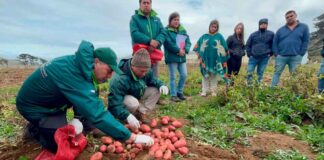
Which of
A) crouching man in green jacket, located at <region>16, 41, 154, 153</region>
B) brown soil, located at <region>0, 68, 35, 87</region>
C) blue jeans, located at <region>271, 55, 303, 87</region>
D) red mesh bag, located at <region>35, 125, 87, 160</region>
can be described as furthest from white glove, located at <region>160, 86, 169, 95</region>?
brown soil, located at <region>0, 68, 35, 87</region>

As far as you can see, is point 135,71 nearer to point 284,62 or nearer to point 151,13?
point 151,13

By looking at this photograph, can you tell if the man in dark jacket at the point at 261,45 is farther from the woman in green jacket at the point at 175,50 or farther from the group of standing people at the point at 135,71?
the woman in green jacket at the point at 175,50

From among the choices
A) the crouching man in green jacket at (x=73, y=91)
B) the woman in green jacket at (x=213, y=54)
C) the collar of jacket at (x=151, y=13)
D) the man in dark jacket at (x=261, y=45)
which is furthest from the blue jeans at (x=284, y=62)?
the crouching man in green jacket at (x=73, y=91)

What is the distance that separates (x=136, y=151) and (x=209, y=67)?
3777 millimetres

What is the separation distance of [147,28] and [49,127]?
9.84ft

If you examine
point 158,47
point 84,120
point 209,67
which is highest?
point 158,47

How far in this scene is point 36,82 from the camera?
3018 mm

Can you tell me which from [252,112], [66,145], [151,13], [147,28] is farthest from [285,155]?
[151,13]

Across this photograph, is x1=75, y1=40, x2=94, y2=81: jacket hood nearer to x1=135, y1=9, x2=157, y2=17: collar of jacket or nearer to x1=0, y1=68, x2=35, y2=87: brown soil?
x1=135, y1=9, x2=157, y2=17: collar of jacket

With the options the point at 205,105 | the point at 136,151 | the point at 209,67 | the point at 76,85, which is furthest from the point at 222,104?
the point at 76,85

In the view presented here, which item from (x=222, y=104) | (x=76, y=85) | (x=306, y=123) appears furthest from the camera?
(x=222, y=104)

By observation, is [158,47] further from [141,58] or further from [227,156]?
[227,156]

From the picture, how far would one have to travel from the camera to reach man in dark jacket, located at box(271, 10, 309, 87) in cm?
Result: 638

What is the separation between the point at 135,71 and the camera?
3867 millimetres
